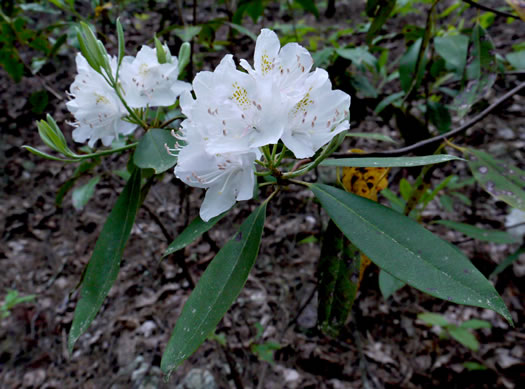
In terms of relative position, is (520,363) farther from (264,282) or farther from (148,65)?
(148,65)

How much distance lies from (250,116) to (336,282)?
493 mm

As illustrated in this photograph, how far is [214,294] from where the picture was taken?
761mm

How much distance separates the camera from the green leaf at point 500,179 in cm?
92

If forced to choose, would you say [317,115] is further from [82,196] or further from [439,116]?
[82,196]

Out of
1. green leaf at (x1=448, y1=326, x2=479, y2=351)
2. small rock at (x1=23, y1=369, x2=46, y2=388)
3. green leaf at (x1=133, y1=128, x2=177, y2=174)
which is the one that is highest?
green leaf at (x1=133, y1=128, x2=177, y2=174)

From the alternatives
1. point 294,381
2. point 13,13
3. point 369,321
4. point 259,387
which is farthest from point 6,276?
point 369,321

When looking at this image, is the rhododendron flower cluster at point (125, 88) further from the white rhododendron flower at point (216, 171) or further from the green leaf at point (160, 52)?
the white rhododendron flower at point (216, 171)

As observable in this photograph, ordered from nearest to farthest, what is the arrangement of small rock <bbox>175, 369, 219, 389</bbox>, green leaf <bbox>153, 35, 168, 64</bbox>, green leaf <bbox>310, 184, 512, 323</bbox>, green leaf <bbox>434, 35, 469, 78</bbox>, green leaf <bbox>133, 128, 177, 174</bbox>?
green leaf <bbox>310, 184, 512, 323</bbox> < green leaf <bbox>133, 128, 177, 174</bbox> < green leaf <bbox>153, 35, 168, 64</bbox> < green leaf <bbox>434, 35, 469, 78</bbox> < small rock <bbox>175, 369, 219, 389</bbox>

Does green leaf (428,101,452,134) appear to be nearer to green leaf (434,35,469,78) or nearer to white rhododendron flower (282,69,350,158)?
green leaf (434,35,469,78)

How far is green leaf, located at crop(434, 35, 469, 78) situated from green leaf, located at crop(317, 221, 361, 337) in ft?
2.83

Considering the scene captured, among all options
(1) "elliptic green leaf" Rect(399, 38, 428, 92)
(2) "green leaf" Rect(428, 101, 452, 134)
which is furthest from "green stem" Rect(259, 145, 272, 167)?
(2) "green leaf" Rect(428, 101, 452, 134)

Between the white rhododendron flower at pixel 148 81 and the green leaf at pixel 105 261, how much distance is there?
211mm

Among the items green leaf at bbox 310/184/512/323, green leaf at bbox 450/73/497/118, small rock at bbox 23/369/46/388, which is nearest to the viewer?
green leaf at bbox 310/184/512/323

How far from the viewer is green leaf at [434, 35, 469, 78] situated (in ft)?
4.43
